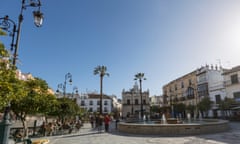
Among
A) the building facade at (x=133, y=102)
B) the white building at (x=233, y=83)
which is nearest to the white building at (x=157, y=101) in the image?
the building facade at (x=133, y=102)

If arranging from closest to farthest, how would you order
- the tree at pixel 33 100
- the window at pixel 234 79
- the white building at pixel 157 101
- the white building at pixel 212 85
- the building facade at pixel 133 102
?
1. the tree at pixel 33 100
2. the window at pixel 234 79
3. the white building at pixel 212 85
4. the building facade at pixel 133 102
5. the white building at pixel 157 101

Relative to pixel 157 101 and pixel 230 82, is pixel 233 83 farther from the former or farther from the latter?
pixel 157 101

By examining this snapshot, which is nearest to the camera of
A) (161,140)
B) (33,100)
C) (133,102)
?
(33,100)

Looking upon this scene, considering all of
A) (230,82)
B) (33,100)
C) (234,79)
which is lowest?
(33,100)

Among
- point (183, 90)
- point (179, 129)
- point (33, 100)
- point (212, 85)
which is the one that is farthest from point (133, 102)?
point (33, 100)

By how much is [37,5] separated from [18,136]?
7746mm

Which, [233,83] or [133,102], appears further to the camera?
[133,102]

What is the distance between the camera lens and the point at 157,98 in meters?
88.8

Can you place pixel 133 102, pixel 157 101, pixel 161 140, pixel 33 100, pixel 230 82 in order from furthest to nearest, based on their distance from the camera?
pixel 157 101, pixel 133 102, pixel 230 82, pixel 161 140, pixel 33 100

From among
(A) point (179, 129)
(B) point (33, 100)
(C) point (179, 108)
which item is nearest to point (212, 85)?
(C) point (179, 108)

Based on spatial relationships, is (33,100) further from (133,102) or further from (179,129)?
(133,102)

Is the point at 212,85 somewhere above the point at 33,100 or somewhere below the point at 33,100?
above

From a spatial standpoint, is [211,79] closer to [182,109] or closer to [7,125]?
[182,109]

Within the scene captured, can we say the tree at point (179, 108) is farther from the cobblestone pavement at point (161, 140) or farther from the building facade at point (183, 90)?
the cobblestone pavement at point (161, 140)
